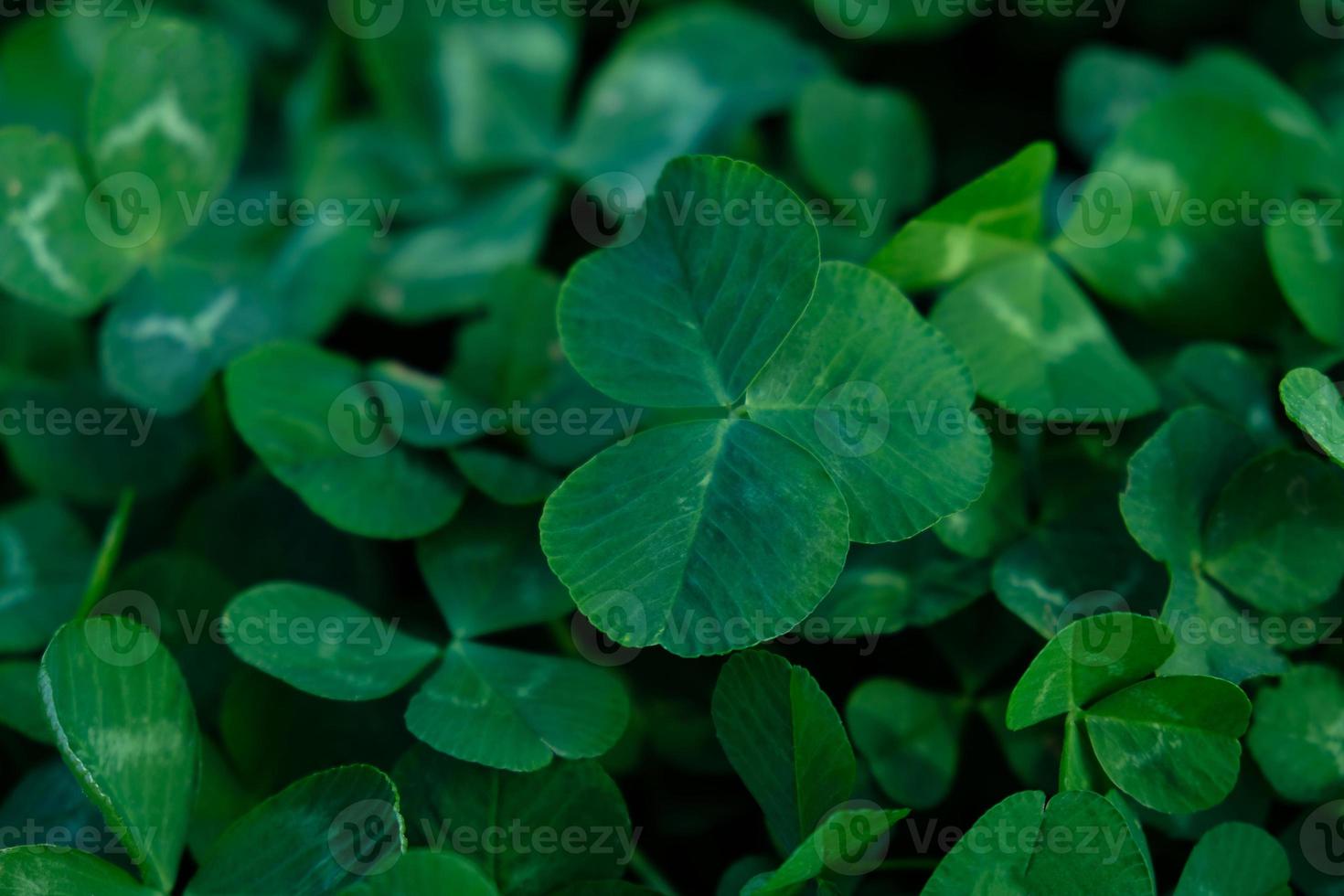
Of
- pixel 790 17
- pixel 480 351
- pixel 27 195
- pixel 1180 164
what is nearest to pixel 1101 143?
pixel 1180 164

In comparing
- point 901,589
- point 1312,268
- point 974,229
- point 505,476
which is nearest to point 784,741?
point 901,589

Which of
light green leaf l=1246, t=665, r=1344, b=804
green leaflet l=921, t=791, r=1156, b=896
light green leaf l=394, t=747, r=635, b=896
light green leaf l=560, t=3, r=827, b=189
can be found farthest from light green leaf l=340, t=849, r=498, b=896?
light green leaf l=560, t=3, r=827, b=189

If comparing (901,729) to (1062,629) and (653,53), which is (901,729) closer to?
(1062,629)

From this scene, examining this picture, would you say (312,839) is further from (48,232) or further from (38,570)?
(48,232)

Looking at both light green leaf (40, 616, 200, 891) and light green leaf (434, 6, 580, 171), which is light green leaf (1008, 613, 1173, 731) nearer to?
light green leaf (40, 616, 200, 891)

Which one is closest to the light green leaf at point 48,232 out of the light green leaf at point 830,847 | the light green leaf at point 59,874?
the light green leaf at point 59,874

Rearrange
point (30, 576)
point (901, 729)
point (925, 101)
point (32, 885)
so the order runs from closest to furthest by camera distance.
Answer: point (32, 885)
point (901, 729)
point (30, 576)
point (925, 101)
